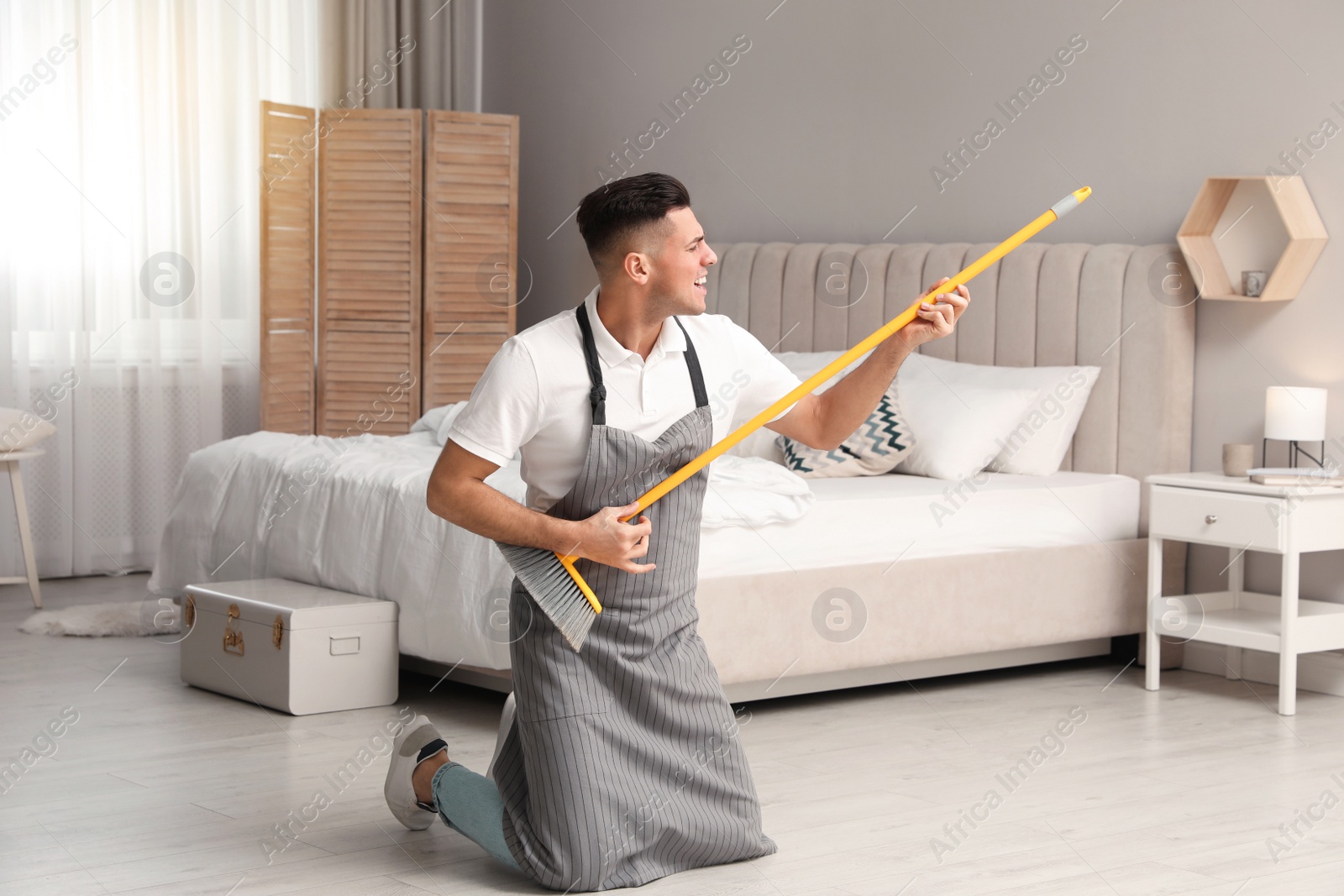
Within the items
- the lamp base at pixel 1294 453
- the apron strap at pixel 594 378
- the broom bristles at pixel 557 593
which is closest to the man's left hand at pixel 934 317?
the apron strap at pixel 594 378

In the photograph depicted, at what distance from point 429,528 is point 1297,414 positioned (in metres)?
2.20

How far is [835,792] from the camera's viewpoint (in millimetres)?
2873

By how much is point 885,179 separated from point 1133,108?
38.0 inches

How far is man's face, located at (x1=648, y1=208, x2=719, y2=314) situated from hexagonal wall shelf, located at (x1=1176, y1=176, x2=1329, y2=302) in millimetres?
2204

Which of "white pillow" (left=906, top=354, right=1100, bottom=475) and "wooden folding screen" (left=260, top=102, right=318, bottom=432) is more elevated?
"wooden folding screen" (left=260, top=102, right=318, bottom=432)

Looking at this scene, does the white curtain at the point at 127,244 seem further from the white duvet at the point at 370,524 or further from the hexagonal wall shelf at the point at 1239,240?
the hexagonal wall shelf at the point at 1239,240

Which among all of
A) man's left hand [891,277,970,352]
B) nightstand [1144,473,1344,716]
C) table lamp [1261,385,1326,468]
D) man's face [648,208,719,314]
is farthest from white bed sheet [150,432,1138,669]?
man's left hand [891,277,970,352]

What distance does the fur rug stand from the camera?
4.45m

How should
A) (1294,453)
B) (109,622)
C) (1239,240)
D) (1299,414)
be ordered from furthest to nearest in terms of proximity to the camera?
(109,622) → (1239,240) → (1294,453) → (1299,414)

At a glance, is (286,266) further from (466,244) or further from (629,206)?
(629,206)

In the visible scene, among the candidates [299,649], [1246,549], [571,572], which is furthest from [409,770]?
[1246,549]

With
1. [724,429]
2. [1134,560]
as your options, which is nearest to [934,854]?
→ [724,429]

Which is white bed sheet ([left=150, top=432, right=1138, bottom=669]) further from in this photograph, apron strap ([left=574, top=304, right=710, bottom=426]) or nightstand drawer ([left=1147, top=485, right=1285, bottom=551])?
apron strap ([left=574, top=304, right=710, bottom=426])

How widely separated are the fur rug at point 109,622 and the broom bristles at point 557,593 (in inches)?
103
